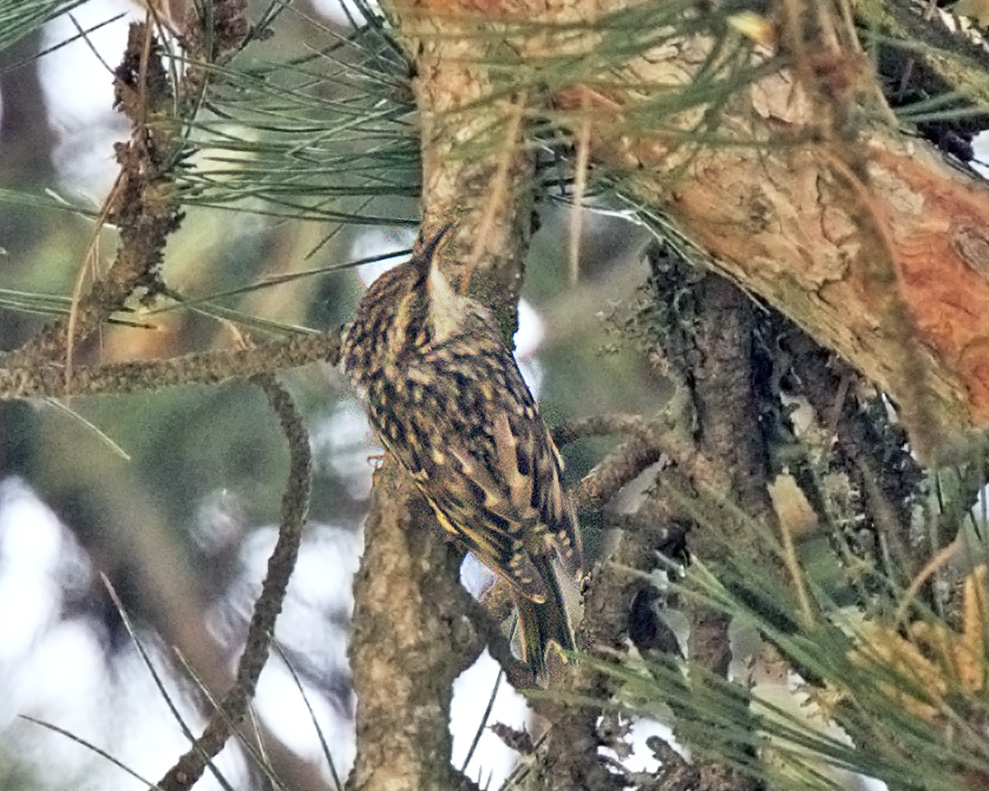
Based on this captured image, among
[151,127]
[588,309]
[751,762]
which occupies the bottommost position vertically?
[751,762]

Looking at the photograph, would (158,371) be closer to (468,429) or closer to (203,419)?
(468,429)

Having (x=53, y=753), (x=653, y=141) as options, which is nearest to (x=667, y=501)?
(x=653, y=141)

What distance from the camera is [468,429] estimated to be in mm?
465

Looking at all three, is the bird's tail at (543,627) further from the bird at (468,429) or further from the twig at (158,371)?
the twig at (158,371)

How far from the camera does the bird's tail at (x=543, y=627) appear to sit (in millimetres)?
486

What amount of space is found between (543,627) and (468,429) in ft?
0.28

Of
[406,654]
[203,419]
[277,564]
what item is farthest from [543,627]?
[203,419]

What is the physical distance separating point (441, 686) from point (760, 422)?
17 cm

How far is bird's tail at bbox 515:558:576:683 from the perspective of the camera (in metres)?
0.49

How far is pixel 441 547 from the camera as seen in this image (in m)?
0.48

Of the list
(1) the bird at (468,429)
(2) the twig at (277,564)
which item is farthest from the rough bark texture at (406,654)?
(2) the twig at (277,564)

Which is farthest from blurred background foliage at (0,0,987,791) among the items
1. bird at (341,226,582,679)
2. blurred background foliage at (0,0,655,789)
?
bird at (341,226,582,679)

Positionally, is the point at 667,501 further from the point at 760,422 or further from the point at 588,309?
the point at 588,309

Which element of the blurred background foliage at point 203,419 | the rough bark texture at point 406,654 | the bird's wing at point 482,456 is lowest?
the rough bark texture at point 406,654
